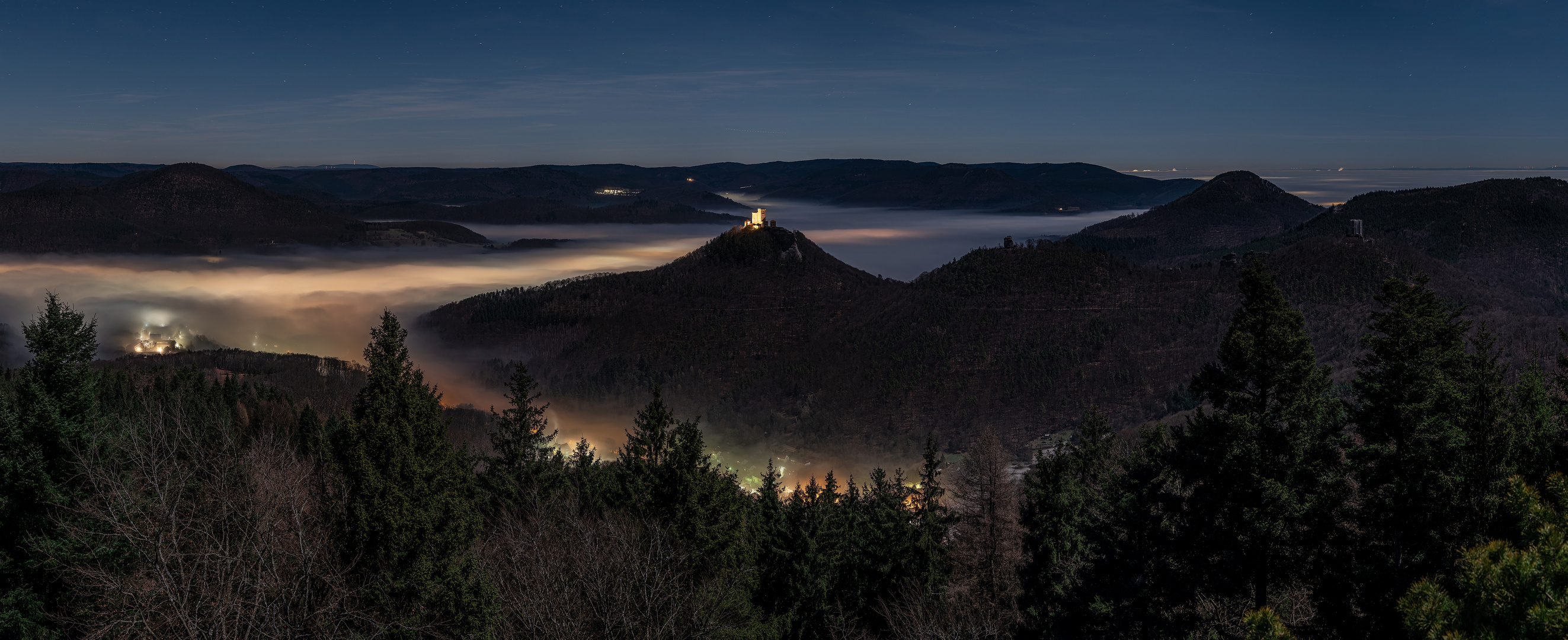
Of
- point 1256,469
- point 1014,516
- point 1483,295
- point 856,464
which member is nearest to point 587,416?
point 856,464

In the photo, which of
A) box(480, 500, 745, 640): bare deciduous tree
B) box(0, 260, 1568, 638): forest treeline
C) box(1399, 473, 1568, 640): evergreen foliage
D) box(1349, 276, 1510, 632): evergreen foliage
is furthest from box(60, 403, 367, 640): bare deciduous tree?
box(1349, 276, 1510, 632): evergreen foliage

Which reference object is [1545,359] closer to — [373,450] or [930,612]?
[930,612]

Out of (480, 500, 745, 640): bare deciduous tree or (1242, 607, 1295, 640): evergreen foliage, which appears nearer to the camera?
(1242, 607, 1295, 640): evergreen foliage

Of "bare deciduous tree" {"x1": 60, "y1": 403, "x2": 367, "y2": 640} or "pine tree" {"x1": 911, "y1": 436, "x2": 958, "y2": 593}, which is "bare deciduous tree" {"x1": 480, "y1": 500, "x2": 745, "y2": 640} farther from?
"pine tree" {"x1": 911, "y1": 436, "x2": 958, "y2": 593}

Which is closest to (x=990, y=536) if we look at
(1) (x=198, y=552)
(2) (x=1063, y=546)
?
(2) (x=1063, y=546)

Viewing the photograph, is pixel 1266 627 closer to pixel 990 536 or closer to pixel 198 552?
pixel 198 552
